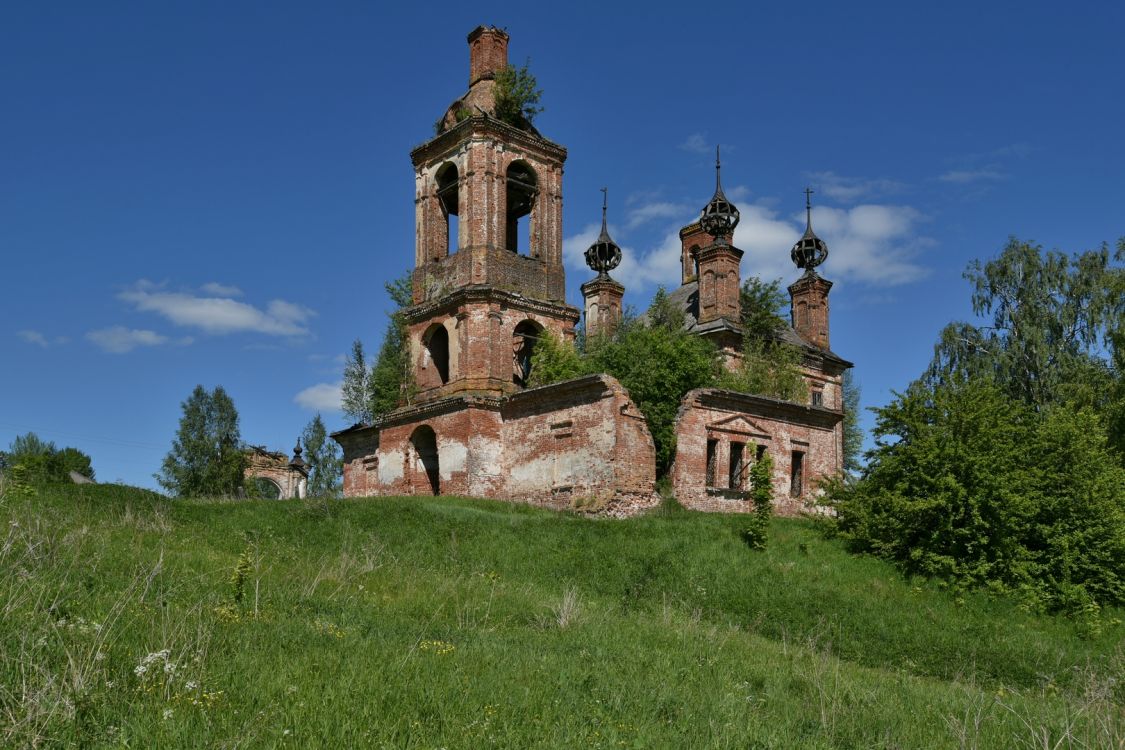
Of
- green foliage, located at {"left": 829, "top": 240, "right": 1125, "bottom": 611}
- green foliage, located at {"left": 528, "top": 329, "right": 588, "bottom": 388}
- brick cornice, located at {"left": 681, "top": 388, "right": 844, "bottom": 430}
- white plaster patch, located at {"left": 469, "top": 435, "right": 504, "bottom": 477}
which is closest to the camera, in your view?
green foliage, located at {"left": 829, "top": 240, "right": 1125, "bottom": 611}

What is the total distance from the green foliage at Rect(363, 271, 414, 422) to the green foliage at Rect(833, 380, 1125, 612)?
1424 cm

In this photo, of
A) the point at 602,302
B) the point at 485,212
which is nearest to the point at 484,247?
the point at 485,212

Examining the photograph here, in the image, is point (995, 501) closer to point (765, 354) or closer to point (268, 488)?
point (765, 354)

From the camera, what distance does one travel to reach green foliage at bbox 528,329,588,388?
25484 millimetres

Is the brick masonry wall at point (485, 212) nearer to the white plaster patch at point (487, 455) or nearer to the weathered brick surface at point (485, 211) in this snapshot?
the weathered brick surface at point (485, 211)

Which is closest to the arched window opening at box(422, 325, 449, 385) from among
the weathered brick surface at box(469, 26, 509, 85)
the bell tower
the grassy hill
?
the bell tower

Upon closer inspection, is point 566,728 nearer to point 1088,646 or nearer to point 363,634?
point 363,634

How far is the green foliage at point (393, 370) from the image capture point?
28.2 m

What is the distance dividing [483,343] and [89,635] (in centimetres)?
1992

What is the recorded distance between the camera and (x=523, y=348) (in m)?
27.6

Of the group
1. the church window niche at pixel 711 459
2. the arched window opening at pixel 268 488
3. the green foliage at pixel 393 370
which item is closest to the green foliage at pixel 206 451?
the arched window opening at pixel 268 488

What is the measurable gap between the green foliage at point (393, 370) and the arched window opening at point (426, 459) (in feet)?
4.96

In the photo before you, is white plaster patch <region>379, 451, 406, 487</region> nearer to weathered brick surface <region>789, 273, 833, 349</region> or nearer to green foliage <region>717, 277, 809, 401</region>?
green foliage <region>717, 277, 809, 401</region>

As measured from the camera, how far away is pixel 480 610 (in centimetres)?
995
